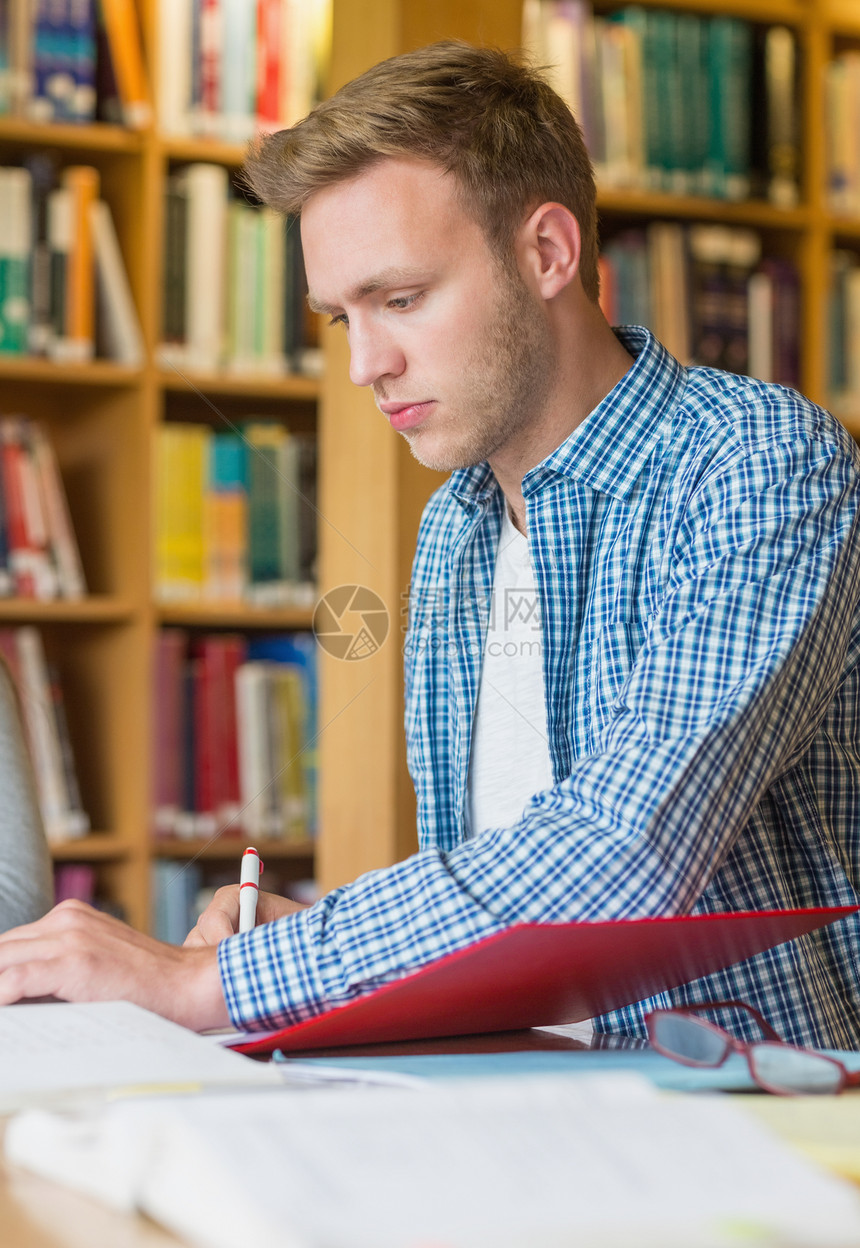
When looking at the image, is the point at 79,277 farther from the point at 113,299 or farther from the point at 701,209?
the point at 701,209

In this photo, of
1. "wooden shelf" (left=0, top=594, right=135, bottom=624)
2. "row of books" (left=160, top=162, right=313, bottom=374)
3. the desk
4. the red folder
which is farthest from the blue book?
the desk

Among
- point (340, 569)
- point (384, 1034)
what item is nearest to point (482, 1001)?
point (384, 1034)

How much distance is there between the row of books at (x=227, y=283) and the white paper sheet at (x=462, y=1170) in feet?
6.39

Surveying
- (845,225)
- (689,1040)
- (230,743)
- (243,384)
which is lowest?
(230,743)

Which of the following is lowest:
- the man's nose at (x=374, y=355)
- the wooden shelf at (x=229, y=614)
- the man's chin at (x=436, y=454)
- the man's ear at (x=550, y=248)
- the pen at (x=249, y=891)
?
the pen at (x=249, y=891)

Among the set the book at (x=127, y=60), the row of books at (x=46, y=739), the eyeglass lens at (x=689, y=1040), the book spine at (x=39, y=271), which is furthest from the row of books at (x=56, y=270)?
the eyeglass lens at (x=689, y=1040)

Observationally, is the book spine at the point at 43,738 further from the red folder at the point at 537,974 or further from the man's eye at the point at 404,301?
the red folder at the point at 537,974

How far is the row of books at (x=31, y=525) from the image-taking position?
218 centimetres

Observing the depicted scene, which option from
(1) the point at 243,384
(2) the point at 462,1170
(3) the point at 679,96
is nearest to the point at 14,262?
(1) the point at 243,384

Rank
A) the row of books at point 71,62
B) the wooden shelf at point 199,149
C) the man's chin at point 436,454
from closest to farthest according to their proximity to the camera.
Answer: the man's chin at point 436,454 < the row of books at point 71,62 < the wooden shelf at point 199,149

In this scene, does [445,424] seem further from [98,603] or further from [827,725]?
[98,603]

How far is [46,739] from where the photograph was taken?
2.21 meters

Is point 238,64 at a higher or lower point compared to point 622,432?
higher

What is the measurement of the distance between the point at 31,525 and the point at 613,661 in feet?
4.53
